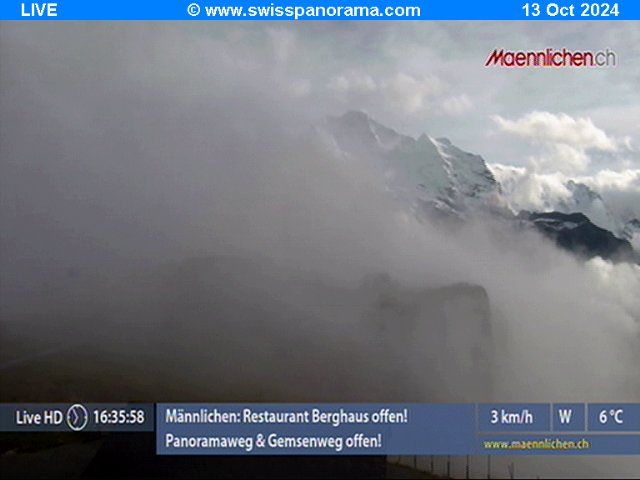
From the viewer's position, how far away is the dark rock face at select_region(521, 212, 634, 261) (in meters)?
2.73

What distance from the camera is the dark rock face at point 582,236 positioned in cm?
273

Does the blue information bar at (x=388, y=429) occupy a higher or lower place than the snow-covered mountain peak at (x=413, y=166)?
lower

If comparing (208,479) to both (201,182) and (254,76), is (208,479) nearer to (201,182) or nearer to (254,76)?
(201,182)

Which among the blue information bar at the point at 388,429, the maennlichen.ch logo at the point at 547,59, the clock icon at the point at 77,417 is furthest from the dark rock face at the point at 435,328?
the clock icon at the point at 77,417

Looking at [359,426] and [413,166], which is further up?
[413,166]

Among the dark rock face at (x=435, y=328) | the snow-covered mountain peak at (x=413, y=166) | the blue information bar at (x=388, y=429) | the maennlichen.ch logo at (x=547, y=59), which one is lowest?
the blue information bar at (x=388, y=429)

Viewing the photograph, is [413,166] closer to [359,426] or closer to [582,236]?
[582,236]
